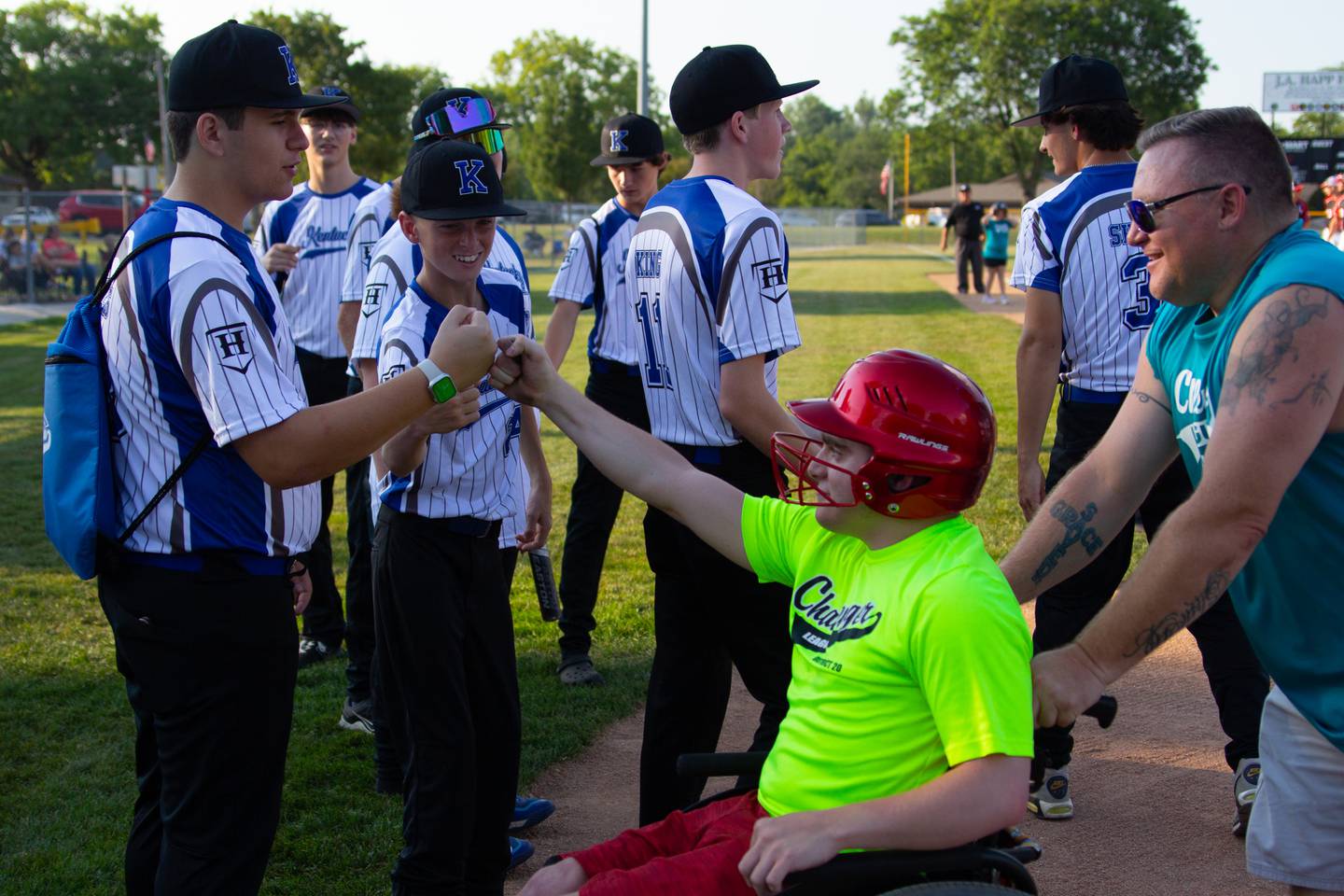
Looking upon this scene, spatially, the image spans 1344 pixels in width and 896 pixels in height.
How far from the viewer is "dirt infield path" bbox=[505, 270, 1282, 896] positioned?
3986 mm

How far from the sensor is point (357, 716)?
5191 millimetres

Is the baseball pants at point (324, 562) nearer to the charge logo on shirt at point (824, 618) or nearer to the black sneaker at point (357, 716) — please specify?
the black sneaker at point (357, 716)

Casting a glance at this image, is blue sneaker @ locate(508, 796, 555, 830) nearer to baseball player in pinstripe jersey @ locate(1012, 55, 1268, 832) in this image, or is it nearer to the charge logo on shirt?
baseball player in pinstripe jersey @ locate(1012, 55, 1268, 832)

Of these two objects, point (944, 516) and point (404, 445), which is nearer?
point (944, 516)

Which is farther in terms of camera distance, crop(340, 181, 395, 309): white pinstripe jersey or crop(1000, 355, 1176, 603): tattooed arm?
crop(340, 181, 395, 309): white pinstripe jersey

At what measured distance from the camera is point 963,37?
58.9 meters

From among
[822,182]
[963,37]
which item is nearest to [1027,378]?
[963,37]

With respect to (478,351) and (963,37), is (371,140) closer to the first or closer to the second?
(963,37)

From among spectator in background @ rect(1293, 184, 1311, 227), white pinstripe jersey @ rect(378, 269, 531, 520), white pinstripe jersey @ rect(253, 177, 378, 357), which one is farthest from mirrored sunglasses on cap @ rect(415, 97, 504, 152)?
spectator in background @ rect(1293, 184, 1311, 227)

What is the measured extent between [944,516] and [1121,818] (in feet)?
8.10

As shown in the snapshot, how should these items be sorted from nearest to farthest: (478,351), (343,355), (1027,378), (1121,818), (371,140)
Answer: (478,351) → (1121,818) → (1027,378) → (343,355) → (371,140)

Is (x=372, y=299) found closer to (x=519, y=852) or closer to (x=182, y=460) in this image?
(x=182, y=460)

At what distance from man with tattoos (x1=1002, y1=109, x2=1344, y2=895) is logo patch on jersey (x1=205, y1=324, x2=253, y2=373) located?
1.74m

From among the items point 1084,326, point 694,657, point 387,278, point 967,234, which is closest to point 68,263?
point 967,234
